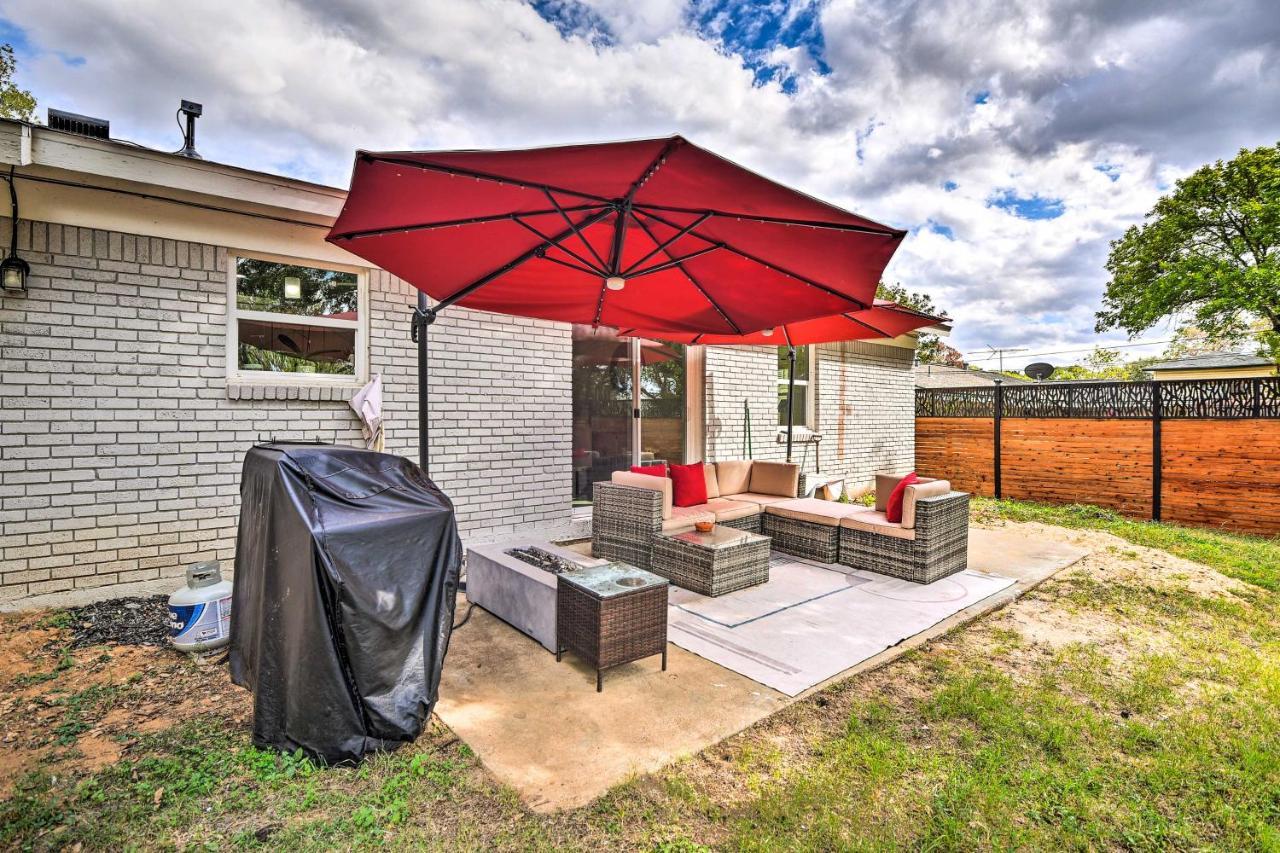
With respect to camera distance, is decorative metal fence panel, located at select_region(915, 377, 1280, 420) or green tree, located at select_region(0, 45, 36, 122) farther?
green tree, located at select_region(0, 45, 36, 122)

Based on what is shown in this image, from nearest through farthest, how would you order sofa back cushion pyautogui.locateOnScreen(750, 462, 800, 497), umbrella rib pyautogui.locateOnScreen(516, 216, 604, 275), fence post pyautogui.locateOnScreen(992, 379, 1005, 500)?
1. umbrella rib pyautogui.locateOnScreen(516, 216, 604, 275)
2. sofa back cushion pyautogui.locateOnScreen(750, 462, 800, 497)
3. fence post pyautogui.locateOnScreen(992, 379, 1005, 500)

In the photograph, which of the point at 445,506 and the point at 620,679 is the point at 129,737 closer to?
the point at 445,506

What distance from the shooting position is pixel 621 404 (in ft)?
20.5

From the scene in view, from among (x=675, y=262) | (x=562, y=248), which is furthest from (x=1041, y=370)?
(x=562, y=248)

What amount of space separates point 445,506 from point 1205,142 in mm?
13985

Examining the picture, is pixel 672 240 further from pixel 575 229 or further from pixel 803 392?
pixel 803 392

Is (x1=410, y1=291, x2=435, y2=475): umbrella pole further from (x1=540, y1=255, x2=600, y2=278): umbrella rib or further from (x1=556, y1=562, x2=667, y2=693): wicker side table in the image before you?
(x1=556, y1=562, x2=667, y2=693): wicker side table

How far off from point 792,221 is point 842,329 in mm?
3006

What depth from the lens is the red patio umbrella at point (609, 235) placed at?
2.25 meters

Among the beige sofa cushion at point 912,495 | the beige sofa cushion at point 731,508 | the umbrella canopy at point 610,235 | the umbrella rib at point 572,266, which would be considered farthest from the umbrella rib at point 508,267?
the beige sofa cushion at point 912,495

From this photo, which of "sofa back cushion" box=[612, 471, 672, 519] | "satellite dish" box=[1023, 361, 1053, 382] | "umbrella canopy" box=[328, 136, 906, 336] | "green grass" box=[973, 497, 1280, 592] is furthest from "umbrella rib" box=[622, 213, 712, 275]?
"satellite dish" box=[1023, 361, 1053, 382]

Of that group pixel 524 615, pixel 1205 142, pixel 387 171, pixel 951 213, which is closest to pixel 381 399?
pixel 524 615

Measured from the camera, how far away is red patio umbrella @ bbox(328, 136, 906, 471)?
2.25 m

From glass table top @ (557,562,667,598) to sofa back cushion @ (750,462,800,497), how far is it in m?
3.08
